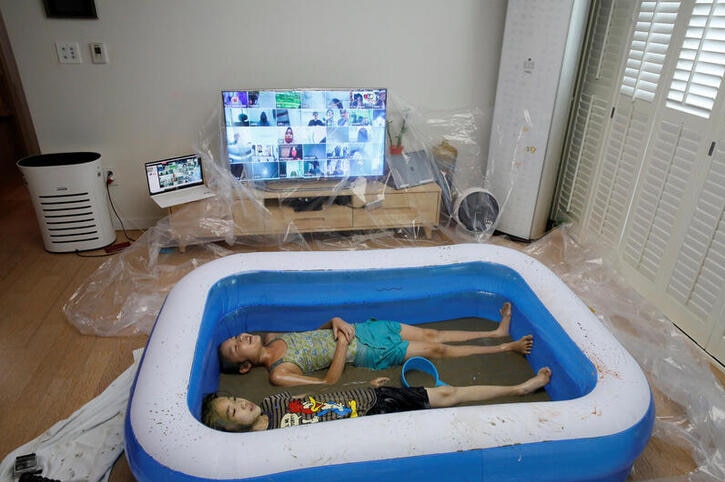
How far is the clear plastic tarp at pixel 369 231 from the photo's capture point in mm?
2418

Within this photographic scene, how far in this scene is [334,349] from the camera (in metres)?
1.97

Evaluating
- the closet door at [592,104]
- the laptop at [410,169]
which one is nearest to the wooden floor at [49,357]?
the closet door at [592,104]

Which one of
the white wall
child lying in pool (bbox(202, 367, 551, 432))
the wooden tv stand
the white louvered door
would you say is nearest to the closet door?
the white louvered door

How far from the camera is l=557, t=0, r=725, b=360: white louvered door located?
7.00 feet

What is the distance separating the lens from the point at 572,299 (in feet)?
A: 6.57

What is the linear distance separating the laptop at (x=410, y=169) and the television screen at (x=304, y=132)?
0.35ft

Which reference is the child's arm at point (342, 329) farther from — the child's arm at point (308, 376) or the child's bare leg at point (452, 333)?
the child's bare leg at point (452, 333)

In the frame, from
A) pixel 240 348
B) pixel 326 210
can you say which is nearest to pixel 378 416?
pixel 240 348

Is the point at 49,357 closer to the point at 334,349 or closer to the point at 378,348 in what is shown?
the point at 334,349

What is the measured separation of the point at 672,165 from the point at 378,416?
1989mm

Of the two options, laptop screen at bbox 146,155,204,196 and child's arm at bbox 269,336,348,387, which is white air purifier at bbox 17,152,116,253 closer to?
laptop screen at bbox 146,155,204,196

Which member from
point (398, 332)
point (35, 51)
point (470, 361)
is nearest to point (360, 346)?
point (398, 332)

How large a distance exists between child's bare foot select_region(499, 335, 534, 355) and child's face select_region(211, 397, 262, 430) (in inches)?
43.0

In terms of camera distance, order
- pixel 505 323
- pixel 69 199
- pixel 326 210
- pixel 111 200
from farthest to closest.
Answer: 1. pixel 111 200
2. pixel 326 210
3. pixel 69 199
4. pixel 505 323
